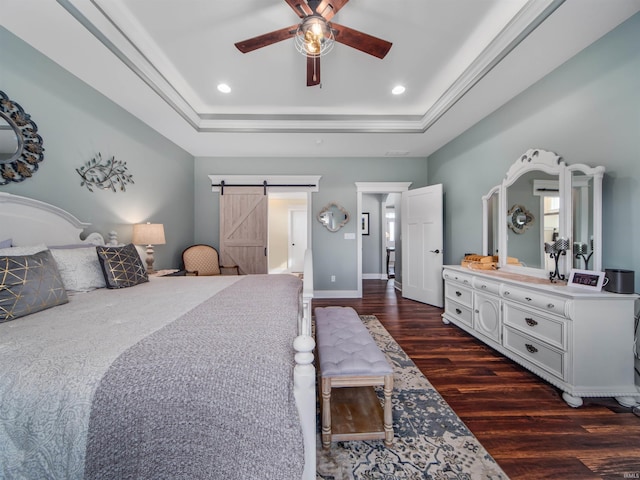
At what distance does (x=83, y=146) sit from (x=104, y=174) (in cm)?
30

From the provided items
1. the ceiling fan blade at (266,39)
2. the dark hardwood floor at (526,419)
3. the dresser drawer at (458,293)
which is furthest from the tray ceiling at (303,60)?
the dark hardwood floor at (526,419)

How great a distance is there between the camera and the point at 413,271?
13.7ft

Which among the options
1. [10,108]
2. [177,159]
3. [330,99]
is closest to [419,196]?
[330,99]

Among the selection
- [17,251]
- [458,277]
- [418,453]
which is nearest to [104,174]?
[17,251]

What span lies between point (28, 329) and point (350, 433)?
160 cm

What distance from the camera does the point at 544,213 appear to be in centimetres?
225

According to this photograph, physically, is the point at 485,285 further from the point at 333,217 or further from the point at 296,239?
the point at 296,239

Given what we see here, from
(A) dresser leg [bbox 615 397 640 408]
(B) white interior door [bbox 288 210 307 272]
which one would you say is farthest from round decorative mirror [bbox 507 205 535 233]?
(B) white interior door [bbox 288 210 307 272]

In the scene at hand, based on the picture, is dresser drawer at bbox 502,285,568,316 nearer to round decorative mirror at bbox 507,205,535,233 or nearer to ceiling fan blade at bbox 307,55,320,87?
round decorative mirror at bbox 507,205,535,233

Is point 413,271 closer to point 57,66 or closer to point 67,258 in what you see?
point 67,258

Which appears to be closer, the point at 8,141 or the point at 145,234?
the point at 8,141

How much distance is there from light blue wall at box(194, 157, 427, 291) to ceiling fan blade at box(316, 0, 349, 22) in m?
2.83

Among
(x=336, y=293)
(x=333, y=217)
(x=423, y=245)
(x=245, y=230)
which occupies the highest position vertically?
(x=333, y=217)

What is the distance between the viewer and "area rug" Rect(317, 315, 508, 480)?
1174mm
